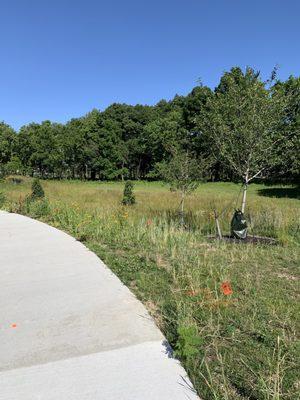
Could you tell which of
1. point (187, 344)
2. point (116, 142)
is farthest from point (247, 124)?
point (116, 142)

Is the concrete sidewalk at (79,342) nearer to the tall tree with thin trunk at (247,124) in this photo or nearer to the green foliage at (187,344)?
the green foliage at (187,344)

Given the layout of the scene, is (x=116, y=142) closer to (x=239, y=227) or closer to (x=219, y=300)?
(x=239, y=227)

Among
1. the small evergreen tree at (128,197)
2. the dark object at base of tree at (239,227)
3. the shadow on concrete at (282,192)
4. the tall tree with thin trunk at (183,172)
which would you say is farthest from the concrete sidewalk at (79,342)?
the shadow on concrete at (282,192)

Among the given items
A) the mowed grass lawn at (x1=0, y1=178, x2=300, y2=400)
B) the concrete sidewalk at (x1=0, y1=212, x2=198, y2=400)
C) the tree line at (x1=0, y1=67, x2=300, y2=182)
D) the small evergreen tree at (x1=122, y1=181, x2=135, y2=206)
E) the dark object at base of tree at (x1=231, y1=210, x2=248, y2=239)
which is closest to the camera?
the concrete sidewalk at (x1=0, y1=212, x2=198, y2=400)

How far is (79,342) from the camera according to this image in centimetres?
366

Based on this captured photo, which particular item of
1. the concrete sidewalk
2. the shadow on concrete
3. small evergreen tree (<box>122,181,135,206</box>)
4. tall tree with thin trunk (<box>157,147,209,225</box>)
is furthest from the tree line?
the concrete sidewalk

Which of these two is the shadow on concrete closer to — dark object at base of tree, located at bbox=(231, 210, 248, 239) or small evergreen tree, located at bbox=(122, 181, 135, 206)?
small evergreen tree, located at bbox=(122, 181, 135, 206)

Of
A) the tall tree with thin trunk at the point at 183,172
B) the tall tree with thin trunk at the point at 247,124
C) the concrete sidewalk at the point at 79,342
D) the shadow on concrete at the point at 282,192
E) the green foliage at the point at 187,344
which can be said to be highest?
the tall tree with thin trunk at the point at 247,124

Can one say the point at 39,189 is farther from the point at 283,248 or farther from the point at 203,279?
the point at 203,279

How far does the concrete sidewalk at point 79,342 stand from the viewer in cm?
293

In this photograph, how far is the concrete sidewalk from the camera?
2934 mm

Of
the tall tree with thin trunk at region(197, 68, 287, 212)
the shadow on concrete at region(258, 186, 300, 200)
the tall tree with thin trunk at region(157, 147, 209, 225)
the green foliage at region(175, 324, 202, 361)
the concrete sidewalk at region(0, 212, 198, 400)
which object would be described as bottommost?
the shadow on concrete at region(258, 186, 300, 200)

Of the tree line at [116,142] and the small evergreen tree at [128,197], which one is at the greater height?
the tree line at [116,142]

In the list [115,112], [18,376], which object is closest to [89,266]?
[18,376]
